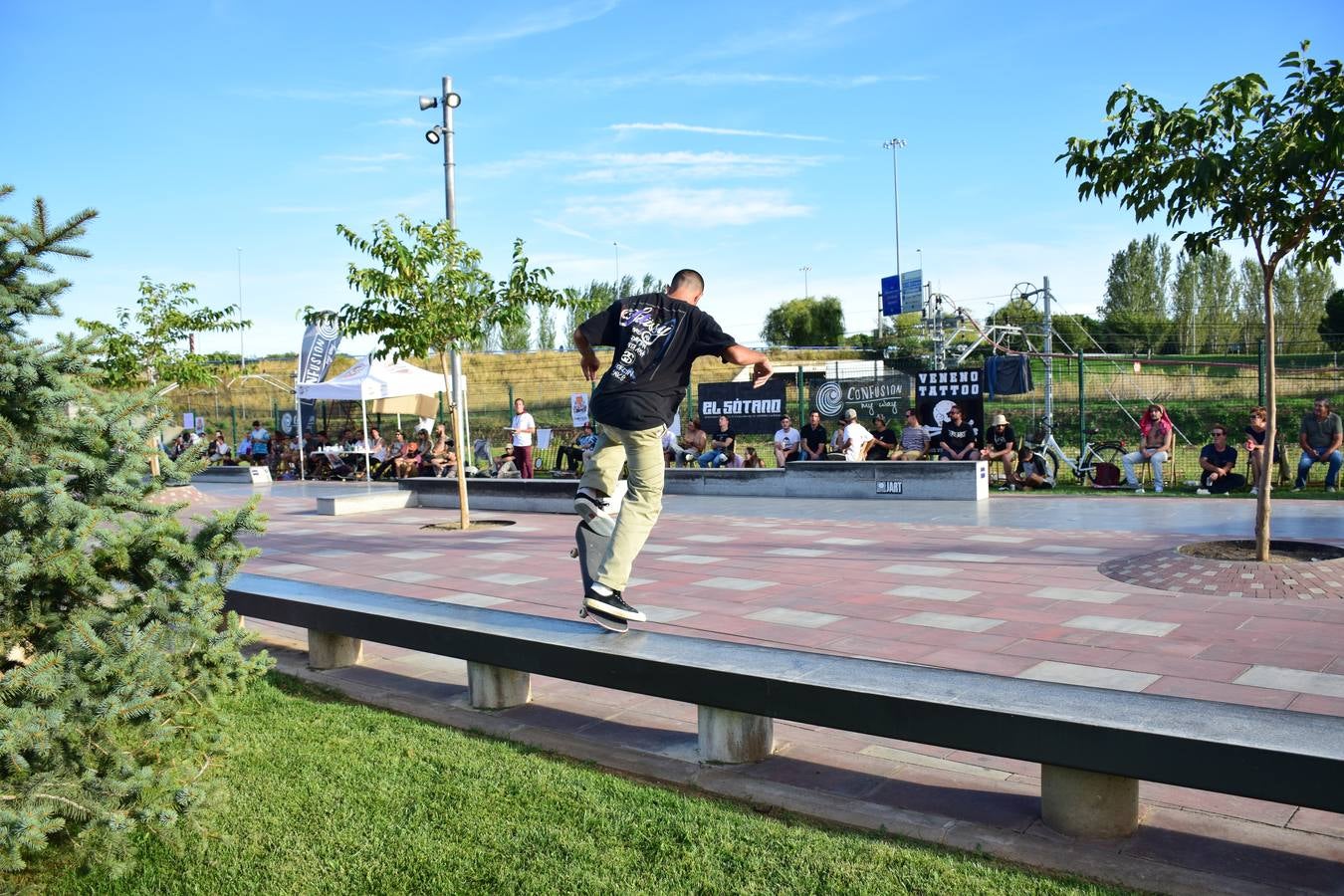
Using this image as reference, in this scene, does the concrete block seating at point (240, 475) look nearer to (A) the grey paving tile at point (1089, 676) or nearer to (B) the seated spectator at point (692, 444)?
(B) the seated spectator at point (692, 444)

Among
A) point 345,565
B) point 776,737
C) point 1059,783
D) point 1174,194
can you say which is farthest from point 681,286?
point 345,565

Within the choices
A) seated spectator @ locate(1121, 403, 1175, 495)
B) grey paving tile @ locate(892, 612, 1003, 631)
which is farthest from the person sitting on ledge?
grey paving tile @ locate(892, 612, 1003, 631)

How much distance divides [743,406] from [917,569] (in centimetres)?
1114

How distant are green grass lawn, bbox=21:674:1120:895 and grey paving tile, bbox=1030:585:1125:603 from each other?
15.0 ft

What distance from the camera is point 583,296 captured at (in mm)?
13508

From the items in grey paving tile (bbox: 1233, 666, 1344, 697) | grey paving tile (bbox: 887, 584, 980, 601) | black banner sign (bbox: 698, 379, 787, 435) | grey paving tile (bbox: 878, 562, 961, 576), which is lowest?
grey paving tile (bbox: 878, 562, 961, 576)

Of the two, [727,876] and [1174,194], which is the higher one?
[1174,194]

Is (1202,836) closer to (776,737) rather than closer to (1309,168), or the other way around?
(776,737)

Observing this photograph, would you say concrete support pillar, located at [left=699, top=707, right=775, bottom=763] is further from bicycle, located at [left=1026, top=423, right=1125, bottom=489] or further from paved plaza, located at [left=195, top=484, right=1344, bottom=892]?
bicycle, located at [left=1026, top=423, right=1125, bottom=489]

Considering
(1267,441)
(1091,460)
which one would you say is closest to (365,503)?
(1091,460)

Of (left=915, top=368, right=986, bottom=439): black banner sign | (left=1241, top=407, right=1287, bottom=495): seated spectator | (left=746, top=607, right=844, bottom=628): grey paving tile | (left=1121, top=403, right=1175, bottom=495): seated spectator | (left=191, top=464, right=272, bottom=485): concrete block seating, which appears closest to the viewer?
(left=746, top=607, right=844, bottom=628): grey paving tile

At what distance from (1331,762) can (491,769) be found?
2.83 meters

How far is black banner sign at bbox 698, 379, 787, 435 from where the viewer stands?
19422 millimetres

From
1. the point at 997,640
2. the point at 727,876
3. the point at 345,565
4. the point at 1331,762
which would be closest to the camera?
the point at 1331,762
